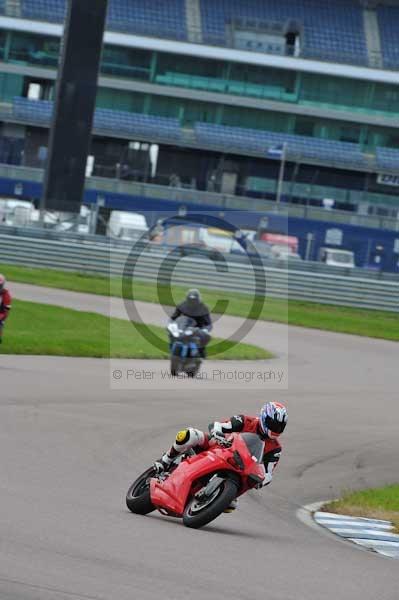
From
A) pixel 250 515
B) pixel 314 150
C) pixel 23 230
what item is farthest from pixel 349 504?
pixel 314 150

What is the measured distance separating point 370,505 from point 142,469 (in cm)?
222

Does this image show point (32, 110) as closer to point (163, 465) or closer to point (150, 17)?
point (150, 17)

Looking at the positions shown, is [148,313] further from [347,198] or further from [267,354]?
[347,198]

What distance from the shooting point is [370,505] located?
1114 cm

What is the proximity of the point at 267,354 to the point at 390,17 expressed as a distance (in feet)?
142

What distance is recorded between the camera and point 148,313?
29.3m

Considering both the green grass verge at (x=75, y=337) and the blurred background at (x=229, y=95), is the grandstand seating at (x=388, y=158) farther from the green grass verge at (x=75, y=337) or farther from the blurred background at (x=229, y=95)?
the green grass verge at (x=75, y=337)

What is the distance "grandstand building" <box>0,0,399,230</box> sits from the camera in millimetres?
58688

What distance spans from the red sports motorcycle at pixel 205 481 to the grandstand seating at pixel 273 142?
50661mm

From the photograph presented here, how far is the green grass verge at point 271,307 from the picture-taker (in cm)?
3216

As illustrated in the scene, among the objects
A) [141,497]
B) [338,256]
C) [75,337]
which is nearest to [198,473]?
[141,497]

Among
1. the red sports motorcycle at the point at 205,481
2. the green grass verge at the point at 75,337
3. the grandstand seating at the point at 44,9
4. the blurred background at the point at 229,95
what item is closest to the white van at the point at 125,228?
the green grass verge at the point at 75,337

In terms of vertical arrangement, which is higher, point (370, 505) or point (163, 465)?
point (163, 465)

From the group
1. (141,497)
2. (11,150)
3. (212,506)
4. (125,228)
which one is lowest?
(125,228)
